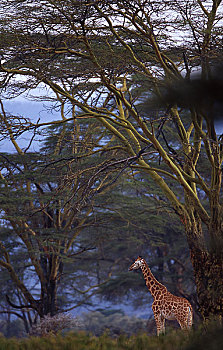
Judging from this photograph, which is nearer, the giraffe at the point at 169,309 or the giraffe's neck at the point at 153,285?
the giraffe at the point at 169,309

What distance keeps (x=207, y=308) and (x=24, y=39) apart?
15.1 feet

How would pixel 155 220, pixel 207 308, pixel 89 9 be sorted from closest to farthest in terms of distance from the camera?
pixel 89 9
pixel 207 308
pixel 155 220

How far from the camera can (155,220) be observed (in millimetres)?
12125

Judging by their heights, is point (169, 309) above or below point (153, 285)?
below

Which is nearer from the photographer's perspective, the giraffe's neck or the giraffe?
the giraffe

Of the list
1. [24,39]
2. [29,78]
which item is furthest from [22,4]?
[29,78]

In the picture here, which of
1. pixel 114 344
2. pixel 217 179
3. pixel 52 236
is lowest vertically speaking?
pixel 114 344

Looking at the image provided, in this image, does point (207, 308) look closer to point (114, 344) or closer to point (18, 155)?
point (114, 344)

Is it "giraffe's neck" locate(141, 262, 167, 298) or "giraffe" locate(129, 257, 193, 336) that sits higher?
"giraffe's neck" locate(141, 262, 167, 298)

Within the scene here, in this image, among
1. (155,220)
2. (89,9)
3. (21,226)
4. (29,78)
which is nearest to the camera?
(89,9)

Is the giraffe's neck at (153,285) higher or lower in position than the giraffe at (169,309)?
higher

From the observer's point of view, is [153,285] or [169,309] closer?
[169,309]

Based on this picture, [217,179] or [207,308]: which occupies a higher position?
[217,179]

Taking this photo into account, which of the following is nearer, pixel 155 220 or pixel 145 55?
pixel 145 55
